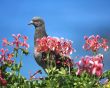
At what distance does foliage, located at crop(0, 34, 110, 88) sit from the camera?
24.1 ft

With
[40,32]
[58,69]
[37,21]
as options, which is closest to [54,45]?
[58,69]

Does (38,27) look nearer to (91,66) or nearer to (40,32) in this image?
(40,32)

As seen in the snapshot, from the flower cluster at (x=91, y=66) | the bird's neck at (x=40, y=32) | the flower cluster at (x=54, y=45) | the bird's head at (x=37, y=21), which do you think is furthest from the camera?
the bird's head at (x=37, y=21)

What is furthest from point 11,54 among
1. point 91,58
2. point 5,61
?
point 91,58

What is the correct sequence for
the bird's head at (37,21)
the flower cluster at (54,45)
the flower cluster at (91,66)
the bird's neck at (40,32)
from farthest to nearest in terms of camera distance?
the bird's head at (37,21), the bird's neck at (40,32), the flower cluster at (54,45), the flower cluster at (91,66)

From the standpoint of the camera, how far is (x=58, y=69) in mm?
8812

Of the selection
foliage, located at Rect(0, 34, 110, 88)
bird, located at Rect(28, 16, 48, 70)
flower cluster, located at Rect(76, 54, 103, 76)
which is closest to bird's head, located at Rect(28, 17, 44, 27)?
bird, located at Rect(28, 16, 48, 70)

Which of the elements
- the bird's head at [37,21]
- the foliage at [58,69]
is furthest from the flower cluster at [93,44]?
the bird's head at [37,21]

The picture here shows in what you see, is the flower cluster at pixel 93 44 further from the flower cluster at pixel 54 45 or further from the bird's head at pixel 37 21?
the bird's head at pixel 37 21

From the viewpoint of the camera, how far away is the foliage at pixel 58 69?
735 cm

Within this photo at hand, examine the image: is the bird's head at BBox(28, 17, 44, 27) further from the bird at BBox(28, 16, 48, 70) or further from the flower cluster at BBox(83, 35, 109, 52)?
the flower cluster at BBox(83, 35, 109, 52)

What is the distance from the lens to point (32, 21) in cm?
1495

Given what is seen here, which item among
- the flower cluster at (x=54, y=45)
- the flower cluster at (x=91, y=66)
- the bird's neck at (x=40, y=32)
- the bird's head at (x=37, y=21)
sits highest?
the bird's head at (x=37, y=21)

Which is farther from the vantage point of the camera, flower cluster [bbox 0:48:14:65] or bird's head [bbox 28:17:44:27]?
bird's head [bbox 28:17:44:27]
